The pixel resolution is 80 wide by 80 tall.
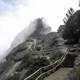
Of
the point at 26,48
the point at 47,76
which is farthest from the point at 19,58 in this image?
the point at 47,76

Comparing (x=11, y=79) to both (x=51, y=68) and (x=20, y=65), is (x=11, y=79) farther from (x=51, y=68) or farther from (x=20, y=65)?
(x=51, y=68)

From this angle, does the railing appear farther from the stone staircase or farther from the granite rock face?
the granite rock face

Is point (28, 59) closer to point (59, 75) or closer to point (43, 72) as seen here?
point (43, 72)

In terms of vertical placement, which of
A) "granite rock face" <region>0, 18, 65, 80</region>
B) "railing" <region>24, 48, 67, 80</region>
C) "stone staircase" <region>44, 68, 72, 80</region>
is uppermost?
"granite rock face" <region>0, 18, 65, 80</region>

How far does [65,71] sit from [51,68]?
1652mm

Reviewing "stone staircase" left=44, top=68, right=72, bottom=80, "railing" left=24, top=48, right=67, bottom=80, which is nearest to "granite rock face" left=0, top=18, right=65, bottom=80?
"railing" left=24, top=48, right=67, bottom=80

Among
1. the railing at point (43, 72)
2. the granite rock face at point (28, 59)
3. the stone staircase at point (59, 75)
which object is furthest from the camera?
the granite rock face at point (28, 59)

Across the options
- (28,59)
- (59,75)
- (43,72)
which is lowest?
(59,75)

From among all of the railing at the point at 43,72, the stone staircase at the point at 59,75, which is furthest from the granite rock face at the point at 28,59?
the stone staircase at the point at 59,75

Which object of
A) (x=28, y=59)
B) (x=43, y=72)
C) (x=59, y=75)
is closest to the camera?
(x=59, y=75)

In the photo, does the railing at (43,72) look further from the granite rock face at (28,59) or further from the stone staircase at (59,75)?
the granite rock face at (28,59)

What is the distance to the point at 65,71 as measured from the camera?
21.7 metres

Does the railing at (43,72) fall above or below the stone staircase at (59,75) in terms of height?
above

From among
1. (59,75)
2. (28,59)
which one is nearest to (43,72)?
(59,75)
